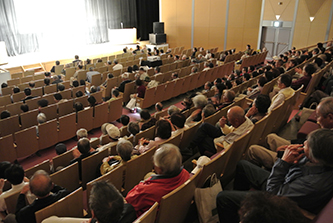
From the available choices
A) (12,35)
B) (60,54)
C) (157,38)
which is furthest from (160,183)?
(12,35)

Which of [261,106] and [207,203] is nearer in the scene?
[207,203]

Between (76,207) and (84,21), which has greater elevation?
(84,21)

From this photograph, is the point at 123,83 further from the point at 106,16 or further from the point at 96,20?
the point at 106,16

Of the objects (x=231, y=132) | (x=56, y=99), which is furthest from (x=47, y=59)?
(x=231, y=132)

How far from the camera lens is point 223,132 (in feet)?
9.32

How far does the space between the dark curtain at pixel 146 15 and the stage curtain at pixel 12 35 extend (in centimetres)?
640

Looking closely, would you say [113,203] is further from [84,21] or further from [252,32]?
[84,21]

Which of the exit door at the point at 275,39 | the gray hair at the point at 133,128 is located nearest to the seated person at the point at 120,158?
the gray hair at the point at 133,128

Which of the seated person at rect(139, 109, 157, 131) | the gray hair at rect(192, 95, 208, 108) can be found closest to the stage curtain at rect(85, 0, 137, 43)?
the seated person at rect(139, 109, 157, 131)

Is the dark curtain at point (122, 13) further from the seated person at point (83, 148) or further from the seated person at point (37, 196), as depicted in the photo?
the seated person at point (37, 196)

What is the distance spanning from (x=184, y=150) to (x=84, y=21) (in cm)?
1375

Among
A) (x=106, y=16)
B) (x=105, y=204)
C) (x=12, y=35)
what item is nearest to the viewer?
(x=105, y=204)

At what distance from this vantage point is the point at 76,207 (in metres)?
2.02

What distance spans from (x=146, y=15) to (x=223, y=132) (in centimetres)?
1484
